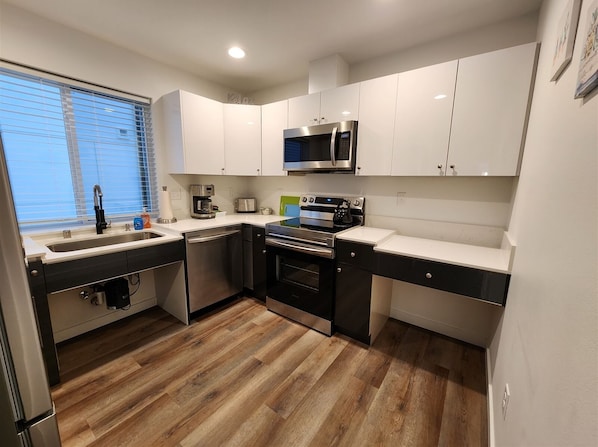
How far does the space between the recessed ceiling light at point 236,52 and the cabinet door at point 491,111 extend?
1.80 meters

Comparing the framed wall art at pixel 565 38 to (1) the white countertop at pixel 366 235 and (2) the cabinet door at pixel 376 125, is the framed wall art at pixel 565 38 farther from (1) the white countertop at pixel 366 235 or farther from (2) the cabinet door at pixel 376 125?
(1) the white countertop at pixel 366 235

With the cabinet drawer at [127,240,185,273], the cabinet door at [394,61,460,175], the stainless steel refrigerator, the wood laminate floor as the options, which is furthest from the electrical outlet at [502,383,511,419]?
the cabinet drawer at [127,240,185,273]

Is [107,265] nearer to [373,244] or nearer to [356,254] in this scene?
[356,254]

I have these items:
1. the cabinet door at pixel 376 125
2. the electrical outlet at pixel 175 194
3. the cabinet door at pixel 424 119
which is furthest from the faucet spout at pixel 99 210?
the cabinet door at pixel 424 119

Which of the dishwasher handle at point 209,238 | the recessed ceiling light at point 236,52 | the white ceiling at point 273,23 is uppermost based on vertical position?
the recessed ceiling light at point 236,52

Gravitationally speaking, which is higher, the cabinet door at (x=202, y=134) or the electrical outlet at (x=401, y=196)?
the cabinet door at (x=202, y=134)

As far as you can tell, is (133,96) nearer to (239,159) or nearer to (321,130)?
(239,159)

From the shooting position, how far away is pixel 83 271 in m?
1.72

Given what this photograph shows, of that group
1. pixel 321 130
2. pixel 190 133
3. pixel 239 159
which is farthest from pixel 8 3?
pixel 321 130

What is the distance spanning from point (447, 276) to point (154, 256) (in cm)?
220

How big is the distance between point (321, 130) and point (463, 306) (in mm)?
1967

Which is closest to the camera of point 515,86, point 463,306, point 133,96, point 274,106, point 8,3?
A: point 515,86

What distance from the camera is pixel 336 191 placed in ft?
8.95

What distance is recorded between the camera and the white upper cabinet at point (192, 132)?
8.10 ft
